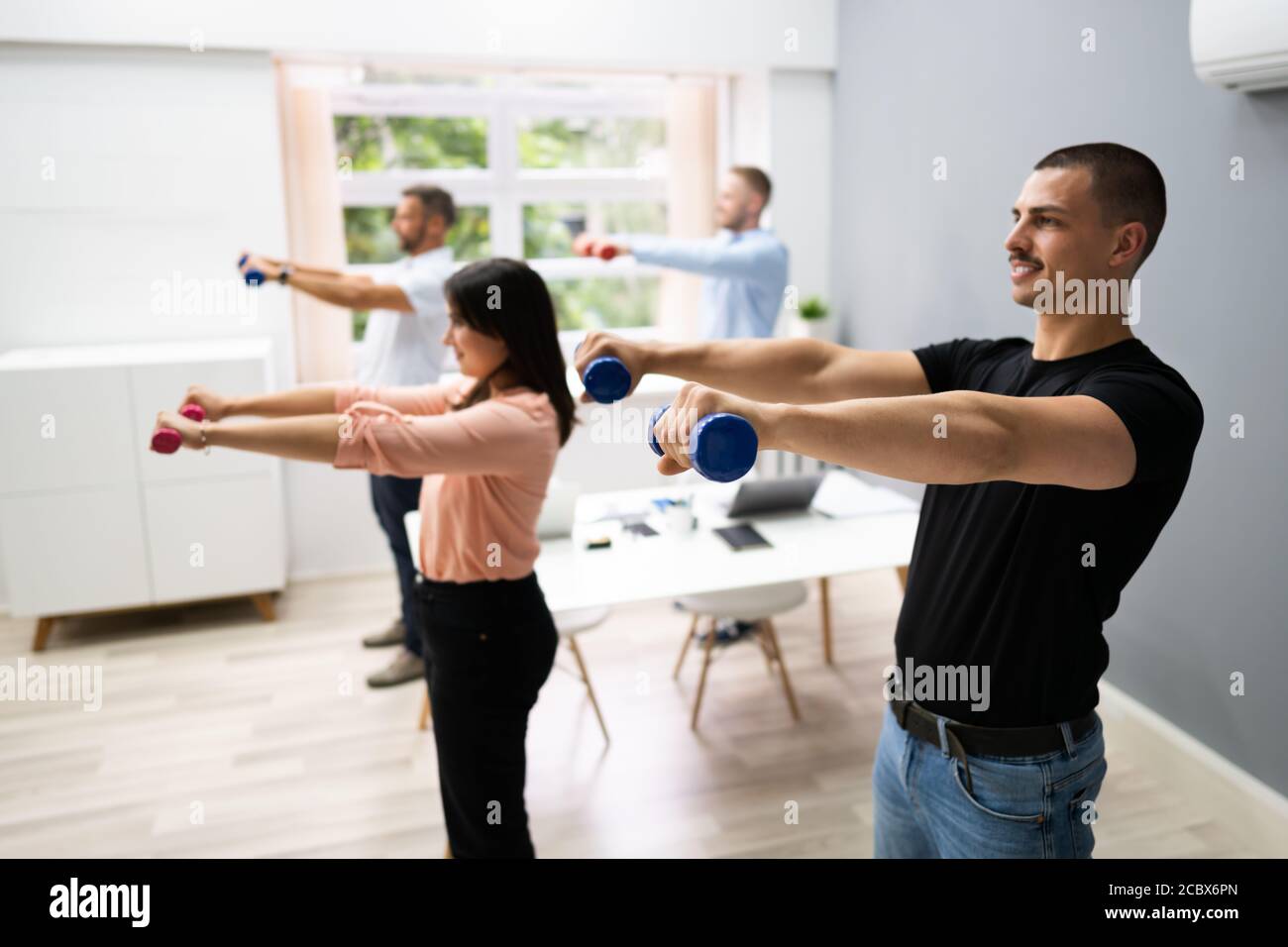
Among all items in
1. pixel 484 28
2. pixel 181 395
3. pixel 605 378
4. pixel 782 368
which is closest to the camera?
pixel 605 378

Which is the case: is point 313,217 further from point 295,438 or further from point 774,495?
point 295,438

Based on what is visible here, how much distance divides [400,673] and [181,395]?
1.57 meters

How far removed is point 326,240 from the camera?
535 cm

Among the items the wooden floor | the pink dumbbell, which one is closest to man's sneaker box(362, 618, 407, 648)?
the wooden floor

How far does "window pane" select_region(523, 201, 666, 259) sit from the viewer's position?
595 centimetres

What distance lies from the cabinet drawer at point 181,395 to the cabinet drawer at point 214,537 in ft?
0.19

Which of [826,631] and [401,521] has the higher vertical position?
[401,521]

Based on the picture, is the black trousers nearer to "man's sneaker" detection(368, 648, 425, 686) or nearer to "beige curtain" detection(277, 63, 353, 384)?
"man's sneaker" detection(368, 648, 425, 686)

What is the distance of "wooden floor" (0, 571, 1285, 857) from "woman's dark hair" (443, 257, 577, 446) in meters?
1.51

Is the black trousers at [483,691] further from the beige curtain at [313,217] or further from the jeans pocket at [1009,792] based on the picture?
the beige curtain at [313,217]

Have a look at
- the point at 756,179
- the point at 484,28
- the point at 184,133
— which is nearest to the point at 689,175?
the point at 756,179

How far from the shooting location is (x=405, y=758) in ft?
12.1
